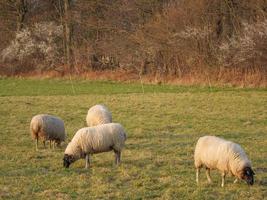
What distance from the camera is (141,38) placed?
121 ft

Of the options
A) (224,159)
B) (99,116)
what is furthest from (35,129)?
(224,159)

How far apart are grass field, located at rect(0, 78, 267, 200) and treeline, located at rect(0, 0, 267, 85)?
3.76 m

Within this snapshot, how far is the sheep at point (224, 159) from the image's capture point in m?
9.37

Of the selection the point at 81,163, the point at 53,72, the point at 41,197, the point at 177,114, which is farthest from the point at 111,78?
the point at 41,197

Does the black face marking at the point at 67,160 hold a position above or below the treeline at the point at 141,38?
below

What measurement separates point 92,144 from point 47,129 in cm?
316

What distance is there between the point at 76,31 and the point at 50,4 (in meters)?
3.93

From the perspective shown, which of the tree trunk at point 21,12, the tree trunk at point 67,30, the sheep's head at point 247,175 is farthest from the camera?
the tree trunk at point 21,12

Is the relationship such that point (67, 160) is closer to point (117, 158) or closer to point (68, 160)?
point (68, 160)

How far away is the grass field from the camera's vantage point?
9.38 metres

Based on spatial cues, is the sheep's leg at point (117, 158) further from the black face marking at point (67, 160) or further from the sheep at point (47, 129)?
the sheep at point (47, 129)

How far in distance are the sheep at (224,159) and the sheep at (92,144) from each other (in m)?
2.27

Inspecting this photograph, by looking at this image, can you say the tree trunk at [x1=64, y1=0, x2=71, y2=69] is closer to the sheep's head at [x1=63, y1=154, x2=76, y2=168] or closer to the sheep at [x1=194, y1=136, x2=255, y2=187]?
the sheep's head at [x1=63, y1=154, x2=76, y2=168]

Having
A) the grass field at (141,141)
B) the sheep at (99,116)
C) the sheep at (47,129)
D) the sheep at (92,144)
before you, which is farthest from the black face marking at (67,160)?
the sheep at (99,116)
